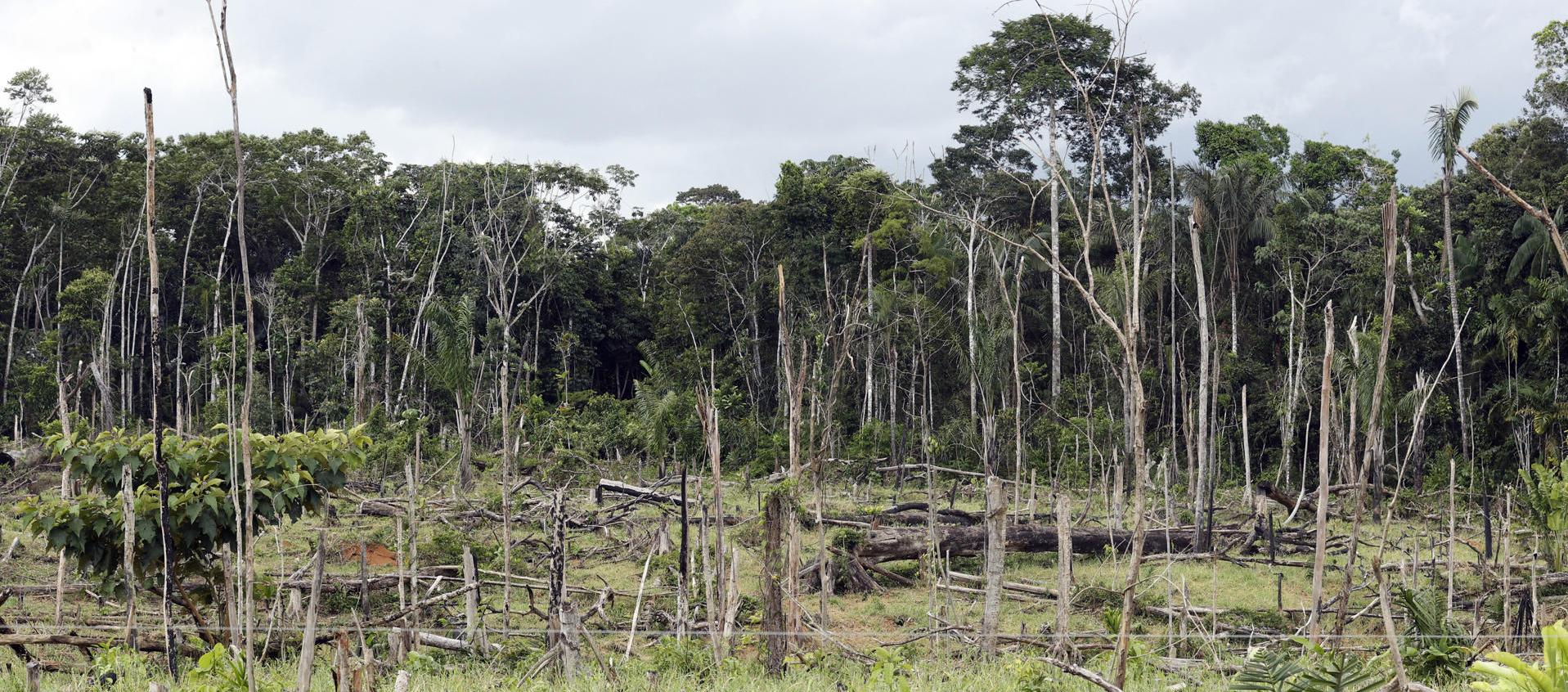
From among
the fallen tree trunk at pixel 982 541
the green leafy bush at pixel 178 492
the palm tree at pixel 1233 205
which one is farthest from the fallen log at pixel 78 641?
the palm tree at pixel 1233 205

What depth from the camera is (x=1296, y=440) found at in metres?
25.1

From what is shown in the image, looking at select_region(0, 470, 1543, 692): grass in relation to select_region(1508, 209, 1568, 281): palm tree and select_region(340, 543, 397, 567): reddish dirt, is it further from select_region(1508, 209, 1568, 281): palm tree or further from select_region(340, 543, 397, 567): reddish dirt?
select_region(1508, 209, 1568, 281): palm tree

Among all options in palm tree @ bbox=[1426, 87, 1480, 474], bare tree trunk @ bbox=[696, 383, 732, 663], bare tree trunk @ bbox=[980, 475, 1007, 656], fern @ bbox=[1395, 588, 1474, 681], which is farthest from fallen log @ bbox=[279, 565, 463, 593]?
palm tree @ bbox=[1426, 87, 1480, 474]

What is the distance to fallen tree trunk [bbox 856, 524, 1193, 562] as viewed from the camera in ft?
39.9

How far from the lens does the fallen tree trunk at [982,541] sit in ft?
39.9

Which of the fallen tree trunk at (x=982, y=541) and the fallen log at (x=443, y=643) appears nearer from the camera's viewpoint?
the fallen log at (x=443, y=643)

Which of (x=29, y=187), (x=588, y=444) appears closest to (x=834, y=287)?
(x=588, y=444)

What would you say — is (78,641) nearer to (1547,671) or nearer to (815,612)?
(815,612)

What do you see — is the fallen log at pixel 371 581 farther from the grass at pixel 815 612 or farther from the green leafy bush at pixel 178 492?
the green leafy bush at pixel 178 492

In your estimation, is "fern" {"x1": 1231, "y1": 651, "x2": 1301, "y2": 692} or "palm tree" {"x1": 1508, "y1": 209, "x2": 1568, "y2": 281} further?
"palm tree" {"x1": 1508, "y1": 209, "x2": 1568, "y2": 281}

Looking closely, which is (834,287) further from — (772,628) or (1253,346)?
(772,628)

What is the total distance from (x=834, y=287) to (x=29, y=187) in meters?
21.3

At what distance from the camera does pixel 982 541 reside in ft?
41.4

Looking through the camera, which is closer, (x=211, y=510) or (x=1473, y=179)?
(x=211, y=510)
